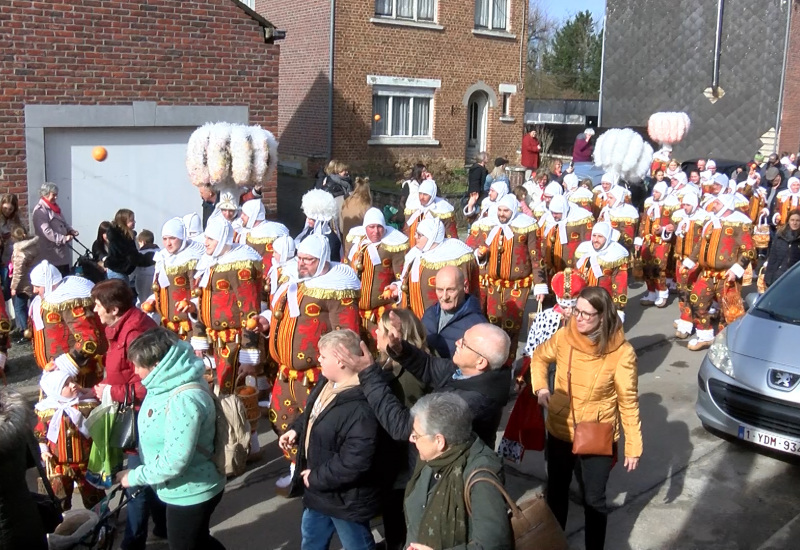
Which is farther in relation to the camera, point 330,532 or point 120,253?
point 120,253

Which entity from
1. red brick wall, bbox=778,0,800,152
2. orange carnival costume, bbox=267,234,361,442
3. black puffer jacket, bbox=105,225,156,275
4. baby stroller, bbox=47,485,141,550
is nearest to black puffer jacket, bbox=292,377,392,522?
baby stroller, bbox=47,485,141,550

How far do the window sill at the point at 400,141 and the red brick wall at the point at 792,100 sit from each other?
9.76m

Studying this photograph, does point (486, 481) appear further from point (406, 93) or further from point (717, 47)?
point (717, 47)

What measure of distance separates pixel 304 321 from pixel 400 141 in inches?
640

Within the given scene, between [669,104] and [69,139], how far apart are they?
16.2 meters

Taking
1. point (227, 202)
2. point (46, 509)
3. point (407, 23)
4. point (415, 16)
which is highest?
point (415, 16)

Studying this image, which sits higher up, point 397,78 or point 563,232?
point 397,78

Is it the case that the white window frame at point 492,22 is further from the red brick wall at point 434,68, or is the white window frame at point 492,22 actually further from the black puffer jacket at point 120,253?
the black puffer jacket at point 120,253

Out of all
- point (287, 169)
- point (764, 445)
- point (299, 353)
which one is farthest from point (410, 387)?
point (287, 169)

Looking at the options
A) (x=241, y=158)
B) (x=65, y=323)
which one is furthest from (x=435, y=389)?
(x=241, y=158)

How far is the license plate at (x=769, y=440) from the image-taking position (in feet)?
19.0

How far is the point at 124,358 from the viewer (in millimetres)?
4832

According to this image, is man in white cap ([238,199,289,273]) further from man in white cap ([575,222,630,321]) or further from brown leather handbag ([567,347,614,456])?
brown leather handbag ([567,347,614,456])

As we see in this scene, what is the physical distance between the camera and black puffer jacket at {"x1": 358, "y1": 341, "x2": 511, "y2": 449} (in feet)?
12.2
